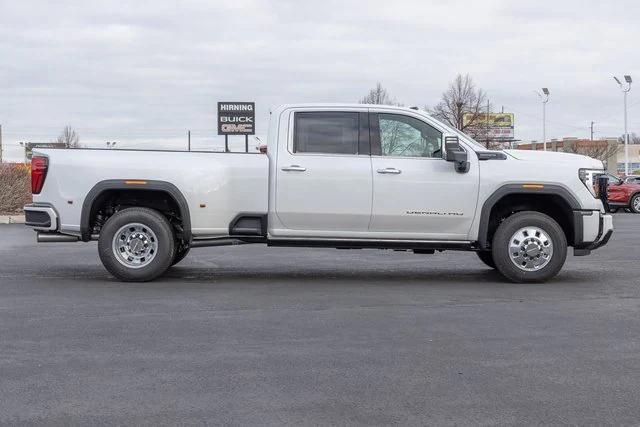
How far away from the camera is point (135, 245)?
31.7 feet

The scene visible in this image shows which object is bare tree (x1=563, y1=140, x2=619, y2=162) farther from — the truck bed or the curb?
the truck bed

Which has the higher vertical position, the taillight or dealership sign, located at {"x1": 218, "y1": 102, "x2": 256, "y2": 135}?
dealership sign, located at {"x1": 218, "y1": 102, "x2": 256, "y2": 135}

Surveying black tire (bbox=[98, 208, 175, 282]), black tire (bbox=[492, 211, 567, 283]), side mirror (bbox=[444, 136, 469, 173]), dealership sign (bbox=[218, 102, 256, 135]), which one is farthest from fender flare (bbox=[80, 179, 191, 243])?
dealership sign (bbox=[218, 102, 256, 135])

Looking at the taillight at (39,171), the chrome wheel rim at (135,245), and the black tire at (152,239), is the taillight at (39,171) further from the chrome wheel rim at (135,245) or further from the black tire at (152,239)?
the chrome wheel rim at (135,245)

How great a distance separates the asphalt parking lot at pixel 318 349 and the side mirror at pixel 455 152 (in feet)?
4.45

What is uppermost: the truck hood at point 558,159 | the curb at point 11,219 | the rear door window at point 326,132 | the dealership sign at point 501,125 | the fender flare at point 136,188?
the dealership sign at point 501,125

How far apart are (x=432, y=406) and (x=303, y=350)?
5.08 feet

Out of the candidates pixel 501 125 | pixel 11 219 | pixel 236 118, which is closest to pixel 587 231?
pixel 11 219

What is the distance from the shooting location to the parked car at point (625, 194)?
2938cm

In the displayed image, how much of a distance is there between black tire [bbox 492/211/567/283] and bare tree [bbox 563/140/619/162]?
79.9 metres

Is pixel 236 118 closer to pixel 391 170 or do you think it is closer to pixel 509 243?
pixel 391 170

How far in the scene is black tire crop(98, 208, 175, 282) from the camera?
9.56m

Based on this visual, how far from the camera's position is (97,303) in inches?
319

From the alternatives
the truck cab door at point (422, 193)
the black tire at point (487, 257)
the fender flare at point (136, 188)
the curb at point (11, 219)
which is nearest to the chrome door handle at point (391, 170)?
the truck cab door at point (422, 193)
